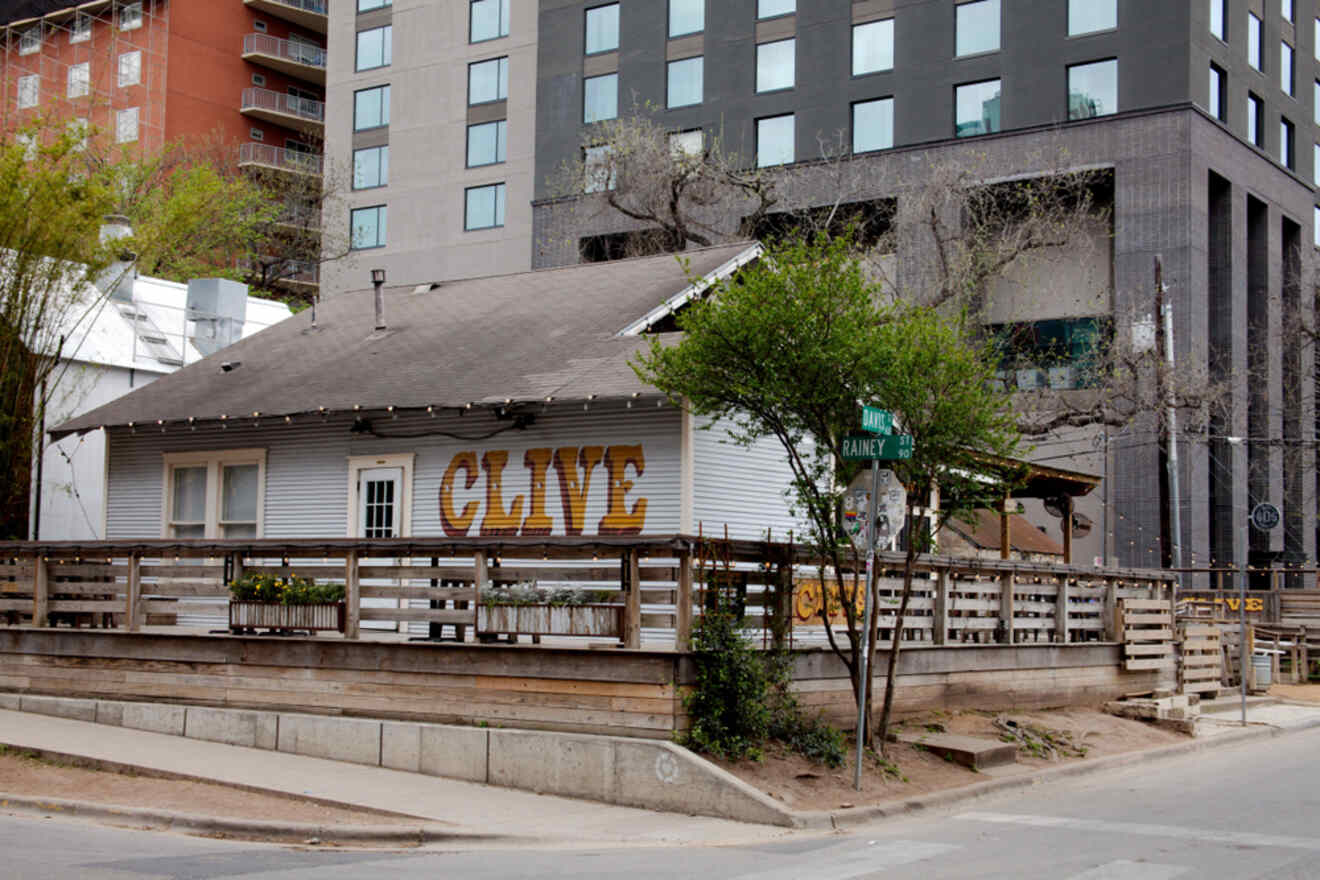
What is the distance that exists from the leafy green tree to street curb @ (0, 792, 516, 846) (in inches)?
176

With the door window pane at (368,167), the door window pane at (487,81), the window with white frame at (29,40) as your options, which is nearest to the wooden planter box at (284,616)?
the door window pane at (487,81)

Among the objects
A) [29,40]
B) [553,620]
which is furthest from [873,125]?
[29,40]

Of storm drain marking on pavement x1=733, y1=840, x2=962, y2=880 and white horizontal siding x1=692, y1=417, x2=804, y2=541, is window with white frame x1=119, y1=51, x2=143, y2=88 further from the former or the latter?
storm drain marking on pavement x1=733, y1=840, x2=962, y2=880

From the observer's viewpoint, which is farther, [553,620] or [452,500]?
[452,500]

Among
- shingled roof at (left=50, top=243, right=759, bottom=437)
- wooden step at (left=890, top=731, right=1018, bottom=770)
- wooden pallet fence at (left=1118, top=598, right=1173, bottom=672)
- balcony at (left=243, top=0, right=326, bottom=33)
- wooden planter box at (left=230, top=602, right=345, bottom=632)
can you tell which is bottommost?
wooden step at (left=890, top=731, right=1018, bottom=770)

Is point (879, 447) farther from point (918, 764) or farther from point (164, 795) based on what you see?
point (164, 795)

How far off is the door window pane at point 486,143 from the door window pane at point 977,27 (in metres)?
19.5

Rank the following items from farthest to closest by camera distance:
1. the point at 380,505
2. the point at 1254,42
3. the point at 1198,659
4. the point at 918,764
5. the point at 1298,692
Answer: the point at 1254,42 → the point at 1298,692 → the point at 1198,659 → the point at 380,505 → the point at 918,764

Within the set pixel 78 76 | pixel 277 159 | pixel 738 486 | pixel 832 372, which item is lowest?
pixel 738 486

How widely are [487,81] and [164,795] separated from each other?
48958 millimetres

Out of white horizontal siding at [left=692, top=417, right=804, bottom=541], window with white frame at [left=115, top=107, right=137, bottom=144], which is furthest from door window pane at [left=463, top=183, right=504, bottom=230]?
white horizontal siding at [left=692, top=417, right=804, bottom=541]

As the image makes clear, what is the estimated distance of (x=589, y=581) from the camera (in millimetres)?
16250

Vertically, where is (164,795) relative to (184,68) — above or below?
below

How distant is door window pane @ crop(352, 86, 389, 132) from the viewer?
198 ft
